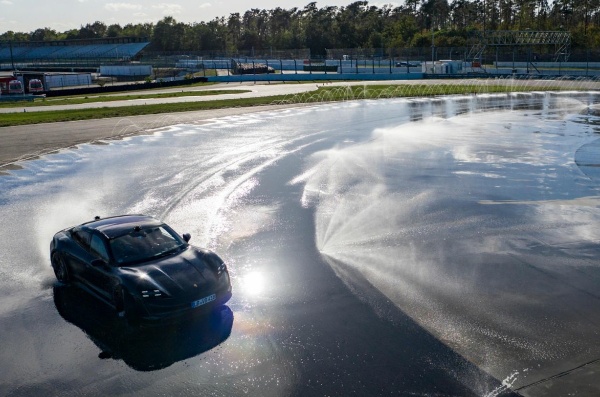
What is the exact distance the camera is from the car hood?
8930mm

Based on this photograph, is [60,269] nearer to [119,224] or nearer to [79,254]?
[79,254]

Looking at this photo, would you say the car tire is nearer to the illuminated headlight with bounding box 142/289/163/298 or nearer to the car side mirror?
the car side mirror

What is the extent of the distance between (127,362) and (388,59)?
7584cm

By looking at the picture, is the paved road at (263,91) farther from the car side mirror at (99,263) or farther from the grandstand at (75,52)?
the grandstand at (75,52)

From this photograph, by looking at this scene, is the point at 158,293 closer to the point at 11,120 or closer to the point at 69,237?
the point at 69,237

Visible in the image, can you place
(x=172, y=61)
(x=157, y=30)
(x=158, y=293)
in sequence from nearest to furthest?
(x=158, y=293), (x=172, y=61), (x=157, y=30)

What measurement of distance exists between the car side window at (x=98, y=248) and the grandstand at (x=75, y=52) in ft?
371

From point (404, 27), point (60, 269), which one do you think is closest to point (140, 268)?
point (60, 269)

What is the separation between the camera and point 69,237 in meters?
10.7

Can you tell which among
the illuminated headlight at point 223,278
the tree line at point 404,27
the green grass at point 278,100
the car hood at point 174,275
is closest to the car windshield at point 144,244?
the car hood at point 174,275

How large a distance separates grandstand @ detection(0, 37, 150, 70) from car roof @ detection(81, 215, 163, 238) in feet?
369

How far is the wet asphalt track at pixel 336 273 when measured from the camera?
768 cm

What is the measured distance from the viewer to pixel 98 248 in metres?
9.97

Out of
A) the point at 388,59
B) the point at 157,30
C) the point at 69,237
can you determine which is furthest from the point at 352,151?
the point at 157,30
